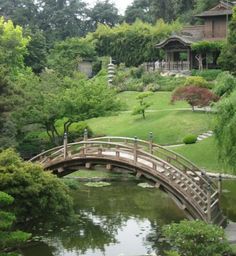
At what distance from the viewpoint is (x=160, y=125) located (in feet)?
134

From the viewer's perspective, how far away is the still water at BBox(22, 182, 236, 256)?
2046 centimetres

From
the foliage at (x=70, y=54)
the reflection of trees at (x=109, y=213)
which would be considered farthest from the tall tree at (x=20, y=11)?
the reflection of trees at (x=109, y=213)

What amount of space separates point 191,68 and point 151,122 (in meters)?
18.3

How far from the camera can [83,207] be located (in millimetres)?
26375

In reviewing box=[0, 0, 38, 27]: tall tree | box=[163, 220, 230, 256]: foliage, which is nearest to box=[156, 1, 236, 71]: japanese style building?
box=[0, 0, 38, 27]: tall tree

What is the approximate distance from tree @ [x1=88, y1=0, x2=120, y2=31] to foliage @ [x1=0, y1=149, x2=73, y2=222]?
74804mm

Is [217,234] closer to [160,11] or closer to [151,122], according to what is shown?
[151,122]

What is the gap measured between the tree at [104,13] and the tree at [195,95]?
182 feet

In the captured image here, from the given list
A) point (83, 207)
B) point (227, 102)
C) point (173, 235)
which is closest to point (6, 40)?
point (83, 207)

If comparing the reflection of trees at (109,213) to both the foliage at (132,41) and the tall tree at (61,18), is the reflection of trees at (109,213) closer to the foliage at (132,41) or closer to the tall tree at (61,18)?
the foliage at (132,41)

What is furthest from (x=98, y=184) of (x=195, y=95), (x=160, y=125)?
(x=195, y=95)

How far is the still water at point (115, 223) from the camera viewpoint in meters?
20.5

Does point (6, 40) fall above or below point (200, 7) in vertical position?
below

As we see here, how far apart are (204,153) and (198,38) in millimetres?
27532
